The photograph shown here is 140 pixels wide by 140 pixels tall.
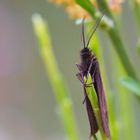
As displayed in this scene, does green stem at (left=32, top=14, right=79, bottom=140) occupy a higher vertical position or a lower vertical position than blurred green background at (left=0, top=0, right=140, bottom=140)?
lower

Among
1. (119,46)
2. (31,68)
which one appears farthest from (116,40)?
(31,68)

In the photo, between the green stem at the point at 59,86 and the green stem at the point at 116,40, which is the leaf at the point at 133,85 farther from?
the green stem at the point at 59,86

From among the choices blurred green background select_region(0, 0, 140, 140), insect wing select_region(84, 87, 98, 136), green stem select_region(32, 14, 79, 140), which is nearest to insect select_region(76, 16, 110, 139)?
insect wing select_region(84, 87, 98, 136)

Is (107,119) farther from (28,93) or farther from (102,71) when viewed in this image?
(28,93)

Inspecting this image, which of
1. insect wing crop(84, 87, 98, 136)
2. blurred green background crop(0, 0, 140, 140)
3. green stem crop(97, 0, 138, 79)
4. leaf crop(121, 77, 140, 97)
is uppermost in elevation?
blurred green background crop(0, 0, 140, 140)

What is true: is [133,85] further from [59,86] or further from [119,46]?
[59,86]

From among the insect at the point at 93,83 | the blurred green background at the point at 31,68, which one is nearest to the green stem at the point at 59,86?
the insect at the point at 93,83

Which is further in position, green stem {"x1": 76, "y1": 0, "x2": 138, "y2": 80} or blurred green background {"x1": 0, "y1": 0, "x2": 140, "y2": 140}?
blurred green background {"x1": 0, "y1": 0, "x2": 140, "y2": 140}

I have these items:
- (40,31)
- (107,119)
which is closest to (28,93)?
(40,31)

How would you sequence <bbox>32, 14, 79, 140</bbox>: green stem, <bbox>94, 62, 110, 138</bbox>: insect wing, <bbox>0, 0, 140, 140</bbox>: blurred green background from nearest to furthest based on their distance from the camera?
<bbox>94, 62, 110, 138</bbox>: insect wing, <bbox>32, 14, 79, 140</bbox>: green stem, <bbox>0, 0, 140, 140</bbox>: blurred green background

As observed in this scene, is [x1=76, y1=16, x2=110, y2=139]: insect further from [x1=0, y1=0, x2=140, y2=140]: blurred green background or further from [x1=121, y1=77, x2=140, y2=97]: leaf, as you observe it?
[x1=0, y1=0, x2=140, y2=140]: blurred green background
